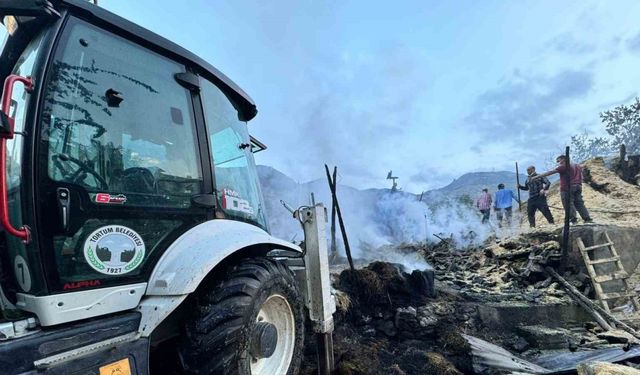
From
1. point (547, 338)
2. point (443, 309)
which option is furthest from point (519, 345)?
point (443, 309)

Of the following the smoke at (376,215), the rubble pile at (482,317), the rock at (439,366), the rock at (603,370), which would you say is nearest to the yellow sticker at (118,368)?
the rubble pile at (482,317)

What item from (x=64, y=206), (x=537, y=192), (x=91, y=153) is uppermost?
(x=91, y=153)

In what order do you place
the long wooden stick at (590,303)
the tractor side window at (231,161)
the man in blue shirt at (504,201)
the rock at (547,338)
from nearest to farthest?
the tractor side window at (231,161)
the rock at (547,338)
the long wooden stick at (590,303)
the man in blue shirt at (504,201)

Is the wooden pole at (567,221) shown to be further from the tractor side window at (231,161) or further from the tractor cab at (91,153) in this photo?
the tractor cab at (91,153)

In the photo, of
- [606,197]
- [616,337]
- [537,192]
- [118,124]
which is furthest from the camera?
[606,197]

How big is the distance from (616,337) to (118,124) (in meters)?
6.71

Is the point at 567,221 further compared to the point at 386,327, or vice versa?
the point at 567,221

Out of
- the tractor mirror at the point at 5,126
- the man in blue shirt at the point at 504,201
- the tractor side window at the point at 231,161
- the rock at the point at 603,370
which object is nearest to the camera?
the tractor mirror at the point at 5,126

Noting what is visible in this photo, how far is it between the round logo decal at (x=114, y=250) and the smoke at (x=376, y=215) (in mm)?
12211

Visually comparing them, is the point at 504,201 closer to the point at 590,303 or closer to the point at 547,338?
the point at 590,303

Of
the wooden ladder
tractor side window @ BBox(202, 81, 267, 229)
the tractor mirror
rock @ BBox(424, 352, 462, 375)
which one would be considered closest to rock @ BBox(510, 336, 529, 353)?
rock @ BBox(424, 352, 462, 375)

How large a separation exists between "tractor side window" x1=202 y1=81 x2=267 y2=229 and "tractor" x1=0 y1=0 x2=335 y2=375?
40 mm

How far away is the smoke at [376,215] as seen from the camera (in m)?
15.0

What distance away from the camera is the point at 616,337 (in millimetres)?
5172
